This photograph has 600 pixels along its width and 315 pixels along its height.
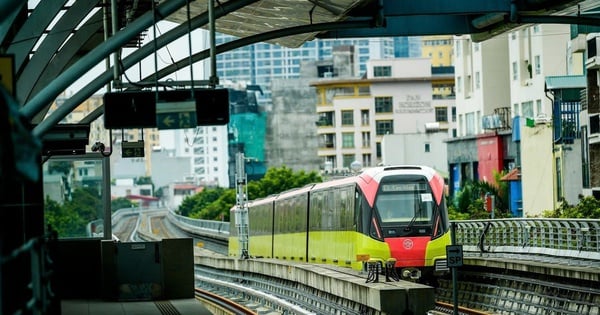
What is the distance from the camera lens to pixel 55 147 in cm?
2430

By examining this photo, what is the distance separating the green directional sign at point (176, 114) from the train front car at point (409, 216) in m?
13.5

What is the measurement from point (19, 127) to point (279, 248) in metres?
40.5

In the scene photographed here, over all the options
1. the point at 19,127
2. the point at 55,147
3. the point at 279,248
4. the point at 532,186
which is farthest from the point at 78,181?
the point at 532,186

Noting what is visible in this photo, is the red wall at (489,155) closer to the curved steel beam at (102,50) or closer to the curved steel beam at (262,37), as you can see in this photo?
the curved steel beam at (262,37)

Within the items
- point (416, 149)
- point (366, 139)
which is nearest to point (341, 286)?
point (416, 149)

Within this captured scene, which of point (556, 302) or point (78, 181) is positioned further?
point (78, 181)

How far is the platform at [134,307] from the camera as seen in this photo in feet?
78.0

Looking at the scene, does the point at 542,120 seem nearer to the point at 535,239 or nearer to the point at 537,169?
the point at 537,169

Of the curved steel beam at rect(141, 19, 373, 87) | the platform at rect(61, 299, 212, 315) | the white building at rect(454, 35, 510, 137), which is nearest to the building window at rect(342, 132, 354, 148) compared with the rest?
the white building at rect(454, 35, 510, 137)

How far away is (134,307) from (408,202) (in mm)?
9975

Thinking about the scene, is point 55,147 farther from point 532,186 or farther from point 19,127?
point 532,186

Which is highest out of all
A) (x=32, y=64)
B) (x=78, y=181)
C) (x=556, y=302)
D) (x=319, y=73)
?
(x=319, y=73)

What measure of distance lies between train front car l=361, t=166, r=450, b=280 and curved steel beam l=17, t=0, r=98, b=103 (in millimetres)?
9891

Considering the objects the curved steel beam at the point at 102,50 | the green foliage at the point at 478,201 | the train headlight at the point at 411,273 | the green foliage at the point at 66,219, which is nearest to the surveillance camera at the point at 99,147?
the green foliage at the point at 66,219
